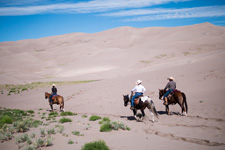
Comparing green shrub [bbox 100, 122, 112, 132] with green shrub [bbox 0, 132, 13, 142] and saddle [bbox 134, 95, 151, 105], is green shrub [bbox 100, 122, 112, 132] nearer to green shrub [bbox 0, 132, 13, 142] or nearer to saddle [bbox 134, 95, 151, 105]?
saddle [bbox 134, 95, 151, 105]

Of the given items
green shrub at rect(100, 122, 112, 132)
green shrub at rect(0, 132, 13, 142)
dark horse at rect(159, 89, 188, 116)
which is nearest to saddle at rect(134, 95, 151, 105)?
dark horse at rect(159, 89, 188, 116)

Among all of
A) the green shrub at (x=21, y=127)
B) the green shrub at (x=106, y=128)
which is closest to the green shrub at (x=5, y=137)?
the green shrub at (x=21, y=127)

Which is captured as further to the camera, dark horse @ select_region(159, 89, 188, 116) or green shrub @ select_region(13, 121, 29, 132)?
dark horse @ select_region(159, 89, 188, 116)

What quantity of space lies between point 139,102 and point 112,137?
3.59 meters

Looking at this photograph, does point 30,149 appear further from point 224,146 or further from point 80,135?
point 224,146

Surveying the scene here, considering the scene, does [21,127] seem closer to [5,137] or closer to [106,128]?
[5,137]

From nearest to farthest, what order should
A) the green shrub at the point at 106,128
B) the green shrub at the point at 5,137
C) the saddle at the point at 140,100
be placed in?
the green shrub at the point at 5,137
the green shrub at the point at 106,128
the saddle at the point at 140,100

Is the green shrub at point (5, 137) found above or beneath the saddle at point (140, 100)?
beneath

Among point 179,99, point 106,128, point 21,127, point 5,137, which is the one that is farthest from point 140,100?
point 5,137

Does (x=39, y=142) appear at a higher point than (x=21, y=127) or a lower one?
lower

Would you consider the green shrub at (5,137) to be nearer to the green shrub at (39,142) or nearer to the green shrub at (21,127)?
the green shrub at (21,127)

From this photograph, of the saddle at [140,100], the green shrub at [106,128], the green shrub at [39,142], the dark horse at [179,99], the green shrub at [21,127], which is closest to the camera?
Answer: the green shrub at [39,142]

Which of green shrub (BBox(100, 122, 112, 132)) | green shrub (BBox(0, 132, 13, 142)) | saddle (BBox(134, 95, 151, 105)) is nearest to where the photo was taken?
Result: green shrub (BBox(0, 132, 13, 142))

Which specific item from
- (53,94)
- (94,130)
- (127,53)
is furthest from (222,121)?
(127,53)
